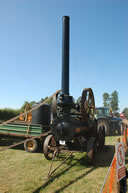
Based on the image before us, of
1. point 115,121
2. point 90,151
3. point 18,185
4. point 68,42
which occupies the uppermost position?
point 68,42

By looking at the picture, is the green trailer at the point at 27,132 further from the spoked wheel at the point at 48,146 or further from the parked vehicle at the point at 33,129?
the spoked wheel at the point at 48,146

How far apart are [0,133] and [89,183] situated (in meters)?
5.05

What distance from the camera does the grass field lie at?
3.28 metres

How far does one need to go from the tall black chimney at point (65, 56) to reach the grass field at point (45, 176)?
2.19m

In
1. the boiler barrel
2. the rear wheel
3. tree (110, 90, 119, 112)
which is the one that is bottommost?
the rear wheel

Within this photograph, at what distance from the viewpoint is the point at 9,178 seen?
3.84 m

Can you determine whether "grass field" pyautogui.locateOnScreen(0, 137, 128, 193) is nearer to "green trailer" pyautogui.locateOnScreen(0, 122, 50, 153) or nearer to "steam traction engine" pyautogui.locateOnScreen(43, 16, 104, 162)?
"steam traction engine" pyautogui.locateOnScreen(43, 16, 104, 162)

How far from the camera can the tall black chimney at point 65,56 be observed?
4820 mm

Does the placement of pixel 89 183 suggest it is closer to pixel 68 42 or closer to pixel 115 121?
pixel 68 42

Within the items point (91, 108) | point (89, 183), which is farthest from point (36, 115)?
point (89, 183)

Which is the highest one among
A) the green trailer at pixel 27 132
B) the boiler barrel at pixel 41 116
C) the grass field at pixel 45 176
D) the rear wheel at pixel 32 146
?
the boiler barrel at pixel 41 116

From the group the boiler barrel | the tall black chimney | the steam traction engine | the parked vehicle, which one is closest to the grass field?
the steam traction engine

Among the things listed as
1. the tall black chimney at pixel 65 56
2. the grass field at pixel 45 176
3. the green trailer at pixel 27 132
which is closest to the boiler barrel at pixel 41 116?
the green trailer at pixel 27 132

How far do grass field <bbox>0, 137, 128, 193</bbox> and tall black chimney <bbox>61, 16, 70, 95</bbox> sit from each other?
2.19 m
